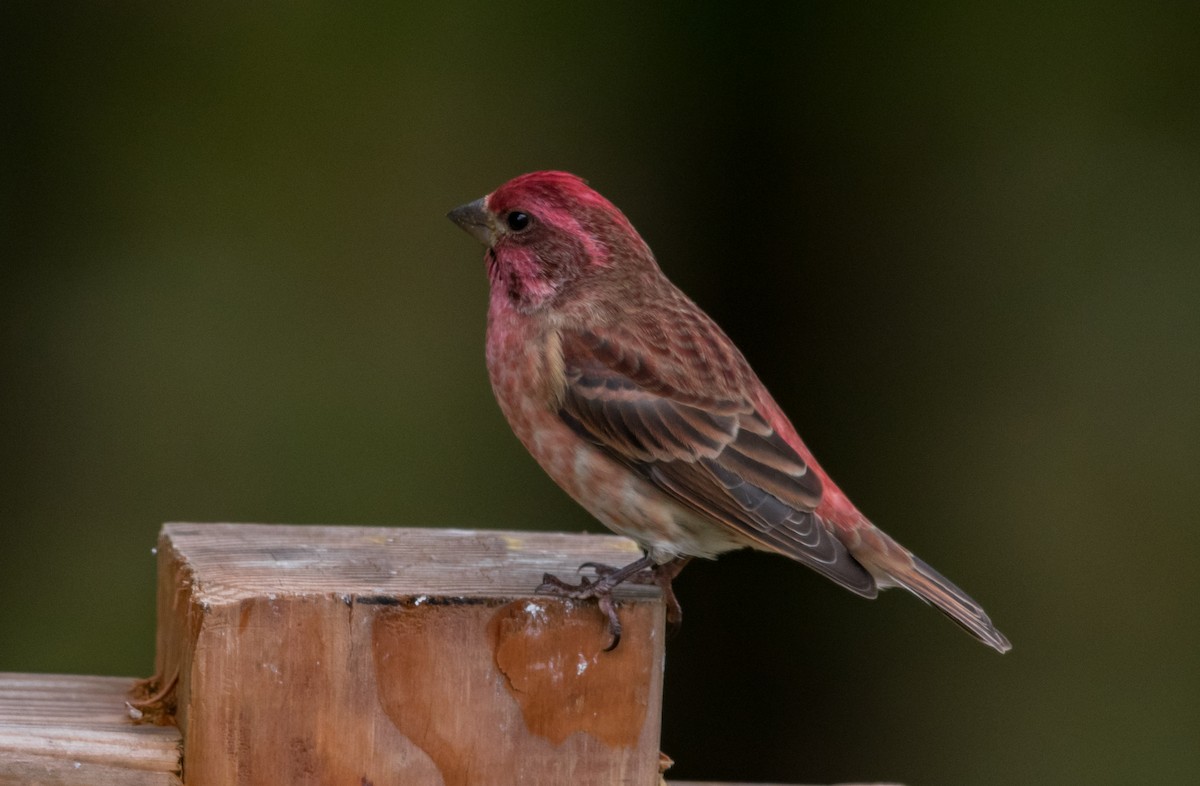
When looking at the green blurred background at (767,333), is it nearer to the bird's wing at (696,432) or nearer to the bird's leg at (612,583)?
the bird's wing at (696,432)

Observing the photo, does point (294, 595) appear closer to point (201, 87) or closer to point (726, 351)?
point (726, 351)

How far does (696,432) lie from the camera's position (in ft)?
14.5

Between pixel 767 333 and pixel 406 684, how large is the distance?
14.0 feet

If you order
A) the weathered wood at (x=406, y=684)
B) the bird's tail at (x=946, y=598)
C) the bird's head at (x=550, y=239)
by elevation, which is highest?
the bird's head at (x=550, y=239)

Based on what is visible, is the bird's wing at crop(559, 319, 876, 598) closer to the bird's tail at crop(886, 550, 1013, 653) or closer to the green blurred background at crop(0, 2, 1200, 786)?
the bird's tail at crop(886, 550, 1013, 653)

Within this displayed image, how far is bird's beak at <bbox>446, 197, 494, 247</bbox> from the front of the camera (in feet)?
15.8

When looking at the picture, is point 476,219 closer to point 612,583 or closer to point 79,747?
point 612,583

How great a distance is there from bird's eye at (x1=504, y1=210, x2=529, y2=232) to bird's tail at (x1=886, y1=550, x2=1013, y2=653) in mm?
1416

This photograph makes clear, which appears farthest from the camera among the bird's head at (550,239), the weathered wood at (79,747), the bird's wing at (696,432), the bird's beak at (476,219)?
the bird's beak at (476,219)

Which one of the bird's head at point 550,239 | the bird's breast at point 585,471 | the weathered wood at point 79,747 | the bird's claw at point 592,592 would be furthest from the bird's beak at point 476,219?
the weathered wood at point 79,747

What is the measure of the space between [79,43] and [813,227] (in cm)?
306

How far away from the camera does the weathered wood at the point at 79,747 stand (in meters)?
2.76

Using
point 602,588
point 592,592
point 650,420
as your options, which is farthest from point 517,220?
point 592,592

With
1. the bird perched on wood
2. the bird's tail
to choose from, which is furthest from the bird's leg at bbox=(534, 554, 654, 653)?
the bird's tail
